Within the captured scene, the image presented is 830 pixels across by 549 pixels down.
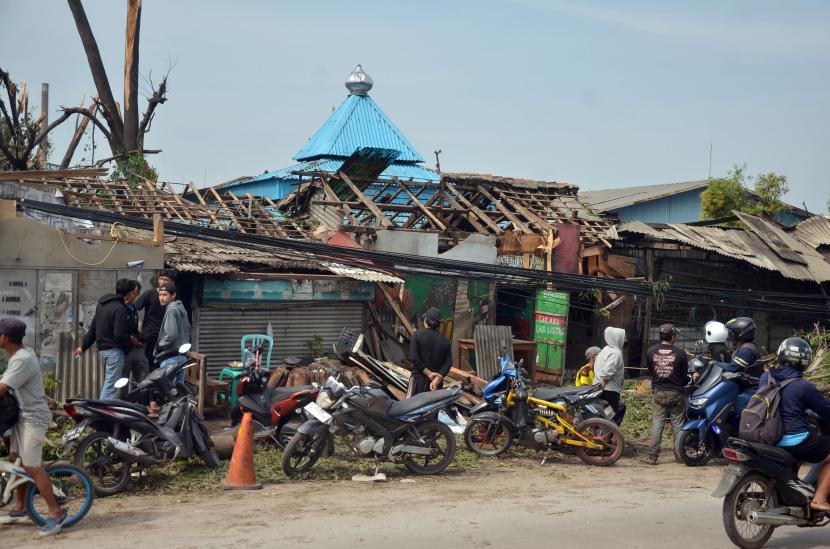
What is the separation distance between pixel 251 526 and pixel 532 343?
11.4 metres

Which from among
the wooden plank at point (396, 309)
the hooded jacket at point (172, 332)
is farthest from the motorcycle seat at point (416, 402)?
the wooden plank at point (396, 309)

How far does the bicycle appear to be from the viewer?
705cm

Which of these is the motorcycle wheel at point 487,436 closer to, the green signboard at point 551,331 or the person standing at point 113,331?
the person standing at point 113,331

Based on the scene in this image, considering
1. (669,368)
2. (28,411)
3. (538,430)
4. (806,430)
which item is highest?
(669,368)

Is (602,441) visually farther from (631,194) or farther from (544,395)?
(631,194)

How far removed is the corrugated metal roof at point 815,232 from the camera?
21.2 metres

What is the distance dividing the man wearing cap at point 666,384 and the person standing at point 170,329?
6.01 metres

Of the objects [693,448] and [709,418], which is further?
[693,448]

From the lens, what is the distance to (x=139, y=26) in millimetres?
27406

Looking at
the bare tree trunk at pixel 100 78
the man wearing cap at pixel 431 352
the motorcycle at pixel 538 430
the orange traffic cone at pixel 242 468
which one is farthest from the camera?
the bare tree trunk at pixel 100 78

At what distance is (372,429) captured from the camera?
32.1ft

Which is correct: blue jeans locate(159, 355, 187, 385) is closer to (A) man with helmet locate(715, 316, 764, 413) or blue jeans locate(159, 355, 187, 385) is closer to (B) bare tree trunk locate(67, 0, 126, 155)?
(A) man with helmet locate(715, 316, 764, 413)

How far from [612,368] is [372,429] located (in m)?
3.61

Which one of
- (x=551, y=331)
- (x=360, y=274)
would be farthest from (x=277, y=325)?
(x=551, y=331)
